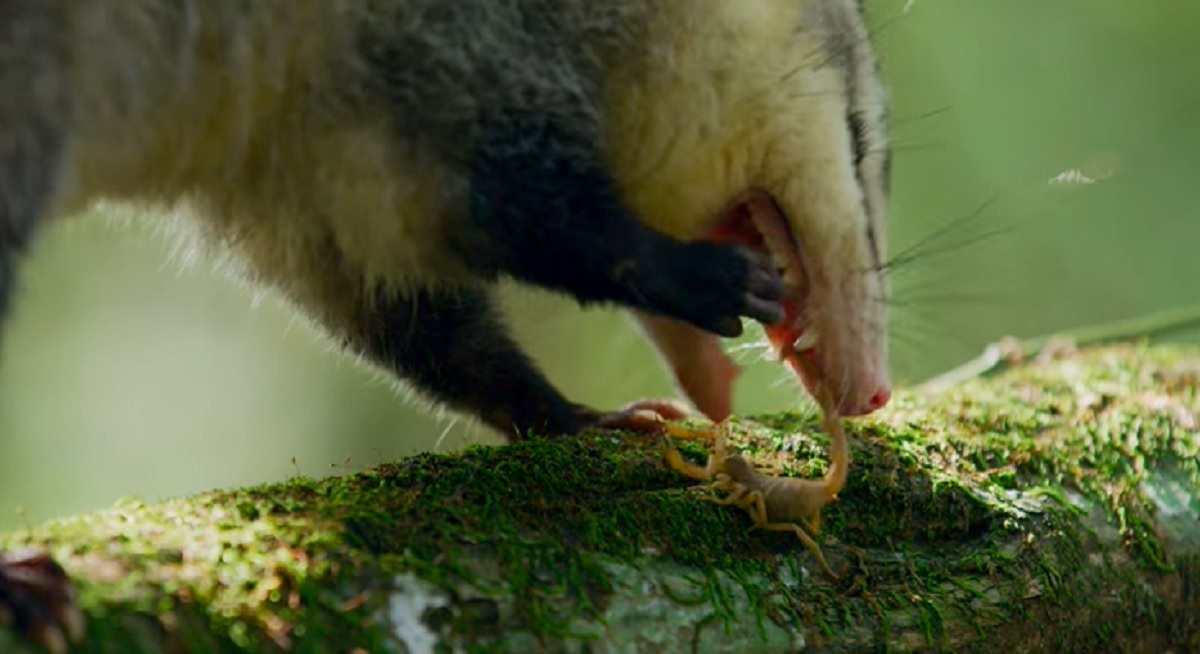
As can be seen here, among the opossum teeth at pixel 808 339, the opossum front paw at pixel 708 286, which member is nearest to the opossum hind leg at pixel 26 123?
the opossum front paw at pixel 708 286

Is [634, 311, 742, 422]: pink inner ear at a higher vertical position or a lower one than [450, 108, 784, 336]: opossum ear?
lower

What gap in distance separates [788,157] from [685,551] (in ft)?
3.44

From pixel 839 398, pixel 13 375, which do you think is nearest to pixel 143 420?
pixel 13 375

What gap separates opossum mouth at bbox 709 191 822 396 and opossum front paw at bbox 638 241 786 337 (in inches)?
13.3

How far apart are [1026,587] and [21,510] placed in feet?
6.07

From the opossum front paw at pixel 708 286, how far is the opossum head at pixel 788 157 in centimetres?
28

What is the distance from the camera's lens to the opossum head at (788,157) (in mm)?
2930

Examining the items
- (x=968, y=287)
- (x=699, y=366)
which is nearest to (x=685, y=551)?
(x=699, y=366)

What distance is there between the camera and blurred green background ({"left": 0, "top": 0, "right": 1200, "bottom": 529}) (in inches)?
348

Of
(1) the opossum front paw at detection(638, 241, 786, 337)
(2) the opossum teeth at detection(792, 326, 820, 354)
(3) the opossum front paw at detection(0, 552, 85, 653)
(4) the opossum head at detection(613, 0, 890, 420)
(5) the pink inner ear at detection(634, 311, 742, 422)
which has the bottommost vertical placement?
(3) the opossum front paw at detection(0, 552, 85, 653)

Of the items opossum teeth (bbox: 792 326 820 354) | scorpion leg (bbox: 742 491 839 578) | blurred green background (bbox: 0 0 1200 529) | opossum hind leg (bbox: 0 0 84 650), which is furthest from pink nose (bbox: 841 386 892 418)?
blurred green background (bbox: 0 0 1200 529)

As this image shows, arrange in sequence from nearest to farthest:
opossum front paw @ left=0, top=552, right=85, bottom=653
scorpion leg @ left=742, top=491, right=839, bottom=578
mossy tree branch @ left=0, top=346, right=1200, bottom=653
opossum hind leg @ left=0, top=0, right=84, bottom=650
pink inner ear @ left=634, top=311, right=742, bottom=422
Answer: opossum front paw @ left=0, top=552, right=85, bottom=653 < mossy tree branch @ left=0, top=346, right=1200, bottom=653 < opossum hind leg @ left=0, top=0, right=84, bottom=650 < scorpion leg @ left=742, top=491, right=839, bottom=578 < pink inner ear @ left=634, top=311, right=742, bottom=422

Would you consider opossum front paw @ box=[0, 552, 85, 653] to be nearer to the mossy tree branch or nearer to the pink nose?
the mossy tree branch

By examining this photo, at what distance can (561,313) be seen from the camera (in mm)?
3557
